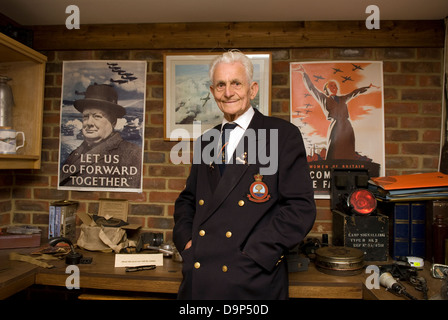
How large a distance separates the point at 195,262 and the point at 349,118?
1.51 m

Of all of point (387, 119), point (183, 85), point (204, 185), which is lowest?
point (204, 185)

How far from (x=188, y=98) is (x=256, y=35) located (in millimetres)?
654

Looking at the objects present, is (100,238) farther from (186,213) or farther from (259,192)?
(259,192)

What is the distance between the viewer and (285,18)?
2.28 m

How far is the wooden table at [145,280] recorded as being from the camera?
5.47 ft

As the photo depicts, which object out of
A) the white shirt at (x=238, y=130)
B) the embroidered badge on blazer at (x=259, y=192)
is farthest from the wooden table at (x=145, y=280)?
the white shirt at (x=238, y=130)

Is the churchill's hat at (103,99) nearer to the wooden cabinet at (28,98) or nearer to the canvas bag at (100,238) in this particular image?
the wooden cabinet at (28,98)

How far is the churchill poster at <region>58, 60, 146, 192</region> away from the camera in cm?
241

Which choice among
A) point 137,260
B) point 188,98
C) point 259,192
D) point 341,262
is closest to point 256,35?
point 188,98

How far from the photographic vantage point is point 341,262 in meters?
1.75

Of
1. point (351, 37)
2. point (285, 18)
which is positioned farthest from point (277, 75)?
point (351, 37)

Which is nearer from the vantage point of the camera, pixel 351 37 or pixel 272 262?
pixel 272 262

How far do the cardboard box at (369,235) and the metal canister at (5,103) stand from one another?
2.26 m
